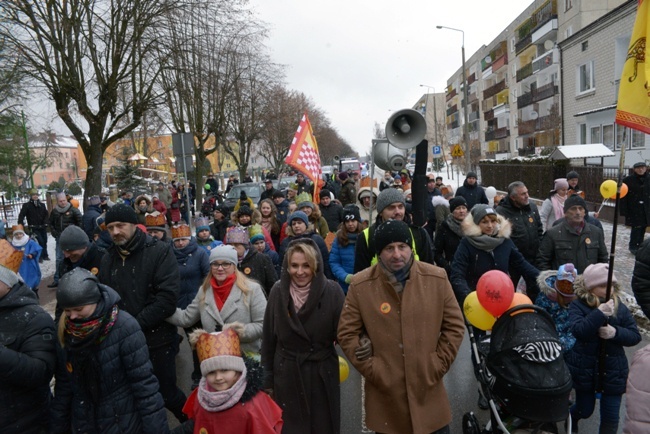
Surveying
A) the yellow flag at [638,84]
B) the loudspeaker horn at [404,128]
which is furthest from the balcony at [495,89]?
the yellow flag at [638,84]

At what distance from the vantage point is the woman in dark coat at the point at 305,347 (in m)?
3.39

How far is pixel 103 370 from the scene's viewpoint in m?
2.96

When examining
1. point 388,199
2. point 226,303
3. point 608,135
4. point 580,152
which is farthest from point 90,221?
point 608,135

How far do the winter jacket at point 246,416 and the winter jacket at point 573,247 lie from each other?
12.5 ft

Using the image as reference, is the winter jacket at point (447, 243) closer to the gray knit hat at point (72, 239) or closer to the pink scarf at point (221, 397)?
the pink scarf at point (221, 397)

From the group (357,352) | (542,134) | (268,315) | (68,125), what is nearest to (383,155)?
(268,315)

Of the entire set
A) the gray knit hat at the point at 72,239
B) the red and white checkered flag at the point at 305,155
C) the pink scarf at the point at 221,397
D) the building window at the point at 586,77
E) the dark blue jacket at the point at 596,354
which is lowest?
the dark blue jacket at the point at 596,354

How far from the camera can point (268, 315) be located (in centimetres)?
359

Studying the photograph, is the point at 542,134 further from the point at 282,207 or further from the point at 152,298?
the point at 152,298

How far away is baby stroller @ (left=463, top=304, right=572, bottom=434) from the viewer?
302 centimetres

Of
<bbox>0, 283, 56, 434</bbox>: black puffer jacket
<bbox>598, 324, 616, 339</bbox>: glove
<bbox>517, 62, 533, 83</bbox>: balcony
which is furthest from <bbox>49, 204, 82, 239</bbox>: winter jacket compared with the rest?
<bbox>517, 62, 533, 83</bbox>: balcony

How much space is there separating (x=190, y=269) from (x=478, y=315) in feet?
10.4

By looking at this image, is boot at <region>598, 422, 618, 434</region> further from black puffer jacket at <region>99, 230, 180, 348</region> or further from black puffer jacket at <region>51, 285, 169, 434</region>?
black puffer jacket at <region>99, 230, 180, 348</region>

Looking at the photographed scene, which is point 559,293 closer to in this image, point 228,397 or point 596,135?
point 228,397
